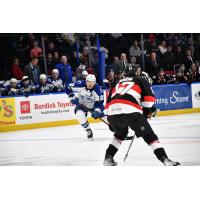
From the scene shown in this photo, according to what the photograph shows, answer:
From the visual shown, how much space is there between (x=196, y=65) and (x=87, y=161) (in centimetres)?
132

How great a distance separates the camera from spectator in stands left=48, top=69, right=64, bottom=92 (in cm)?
624

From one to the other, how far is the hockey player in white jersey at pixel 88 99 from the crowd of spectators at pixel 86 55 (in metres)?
0.08

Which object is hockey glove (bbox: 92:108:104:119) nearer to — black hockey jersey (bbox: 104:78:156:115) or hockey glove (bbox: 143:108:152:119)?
black hockey jersey (bbox: 104:78:156:115)

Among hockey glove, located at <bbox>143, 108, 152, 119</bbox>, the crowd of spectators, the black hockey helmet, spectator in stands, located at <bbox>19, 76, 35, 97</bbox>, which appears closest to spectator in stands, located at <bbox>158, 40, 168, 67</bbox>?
the crowd of spectators

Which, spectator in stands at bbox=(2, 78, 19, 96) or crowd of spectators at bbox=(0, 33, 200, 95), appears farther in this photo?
spectator in stands at bbox=(2, 78, 19, 96)

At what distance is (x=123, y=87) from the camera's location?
19.3ft

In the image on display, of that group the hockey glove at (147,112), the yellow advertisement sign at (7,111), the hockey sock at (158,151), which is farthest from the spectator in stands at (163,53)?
the yellow advertisement sign at (7,111)

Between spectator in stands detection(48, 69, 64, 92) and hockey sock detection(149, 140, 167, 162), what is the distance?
1036 millimetres

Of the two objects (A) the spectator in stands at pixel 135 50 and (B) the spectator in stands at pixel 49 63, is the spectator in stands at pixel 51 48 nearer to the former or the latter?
(B) the spectator in stands at pixel 49 63

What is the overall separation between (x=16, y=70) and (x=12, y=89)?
0.25m

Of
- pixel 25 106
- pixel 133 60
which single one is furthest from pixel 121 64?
pixel 25 106

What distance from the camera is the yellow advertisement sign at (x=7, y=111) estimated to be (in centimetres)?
623

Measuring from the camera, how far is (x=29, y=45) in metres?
6.20

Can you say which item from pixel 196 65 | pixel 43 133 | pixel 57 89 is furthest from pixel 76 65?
pixel 196 65
